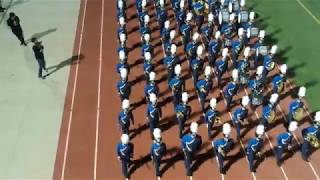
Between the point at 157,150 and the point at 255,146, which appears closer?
the point at 157,150

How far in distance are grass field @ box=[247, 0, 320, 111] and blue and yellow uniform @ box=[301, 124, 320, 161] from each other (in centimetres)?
207

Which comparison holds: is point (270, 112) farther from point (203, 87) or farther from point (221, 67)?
point (221, 67)

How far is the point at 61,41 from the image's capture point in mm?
15789

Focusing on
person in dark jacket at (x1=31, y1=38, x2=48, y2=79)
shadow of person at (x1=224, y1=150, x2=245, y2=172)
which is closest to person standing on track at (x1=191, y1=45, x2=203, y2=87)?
shadow of person at (x1=224, y1=150, x2=245, y2=172)

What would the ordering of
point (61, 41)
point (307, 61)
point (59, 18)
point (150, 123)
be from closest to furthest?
point (150, 123)
point (307, 61)
point (61, 41)
point (59, 18)

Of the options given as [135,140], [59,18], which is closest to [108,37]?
[59,18]

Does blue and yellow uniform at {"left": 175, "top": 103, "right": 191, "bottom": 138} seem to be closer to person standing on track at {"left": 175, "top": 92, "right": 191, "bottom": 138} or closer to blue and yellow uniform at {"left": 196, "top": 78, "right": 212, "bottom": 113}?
person standing on track at {"left": 175, "top": 92, "right": 191, "bottom": 138}

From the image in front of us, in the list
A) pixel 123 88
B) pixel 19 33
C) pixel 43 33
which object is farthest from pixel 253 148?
pixel 43 33

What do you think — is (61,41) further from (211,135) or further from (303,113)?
(303,113)

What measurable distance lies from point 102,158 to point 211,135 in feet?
8.33

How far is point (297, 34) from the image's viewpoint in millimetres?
15914

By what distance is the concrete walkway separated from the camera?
34.9 feet

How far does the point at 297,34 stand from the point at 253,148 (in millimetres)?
7312

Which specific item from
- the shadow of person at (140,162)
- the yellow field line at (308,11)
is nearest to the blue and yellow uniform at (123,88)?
the shadow of person at (140,162)
